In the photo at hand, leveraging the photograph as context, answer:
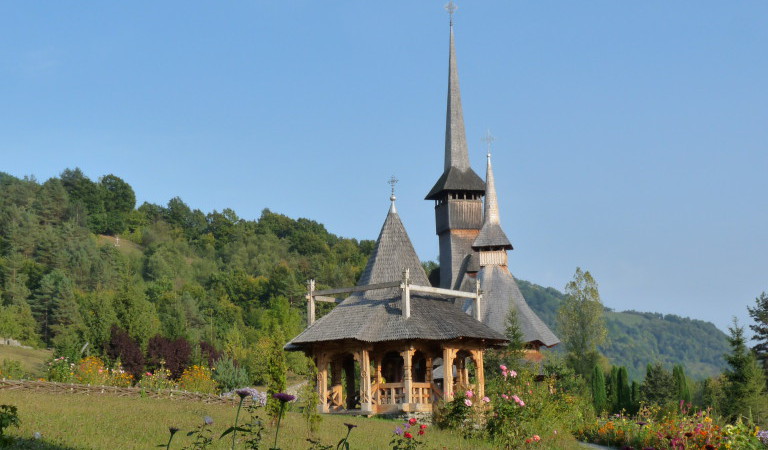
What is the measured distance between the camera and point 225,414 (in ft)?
51.2

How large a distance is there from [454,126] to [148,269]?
5388 centimetres

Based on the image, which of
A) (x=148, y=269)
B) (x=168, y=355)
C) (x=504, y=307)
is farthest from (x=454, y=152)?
(x=148, y=269)

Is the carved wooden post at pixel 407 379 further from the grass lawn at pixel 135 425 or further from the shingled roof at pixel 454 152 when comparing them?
the shingled roof at pixel 454 152

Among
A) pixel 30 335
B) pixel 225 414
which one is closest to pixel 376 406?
pixel 225 414

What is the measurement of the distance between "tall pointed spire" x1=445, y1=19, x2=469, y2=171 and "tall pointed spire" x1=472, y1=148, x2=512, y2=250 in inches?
104

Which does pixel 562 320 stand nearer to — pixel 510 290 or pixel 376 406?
pixel 510 290

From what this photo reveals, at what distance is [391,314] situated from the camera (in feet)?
70.0

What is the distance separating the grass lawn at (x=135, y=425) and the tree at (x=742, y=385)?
16.6 metres

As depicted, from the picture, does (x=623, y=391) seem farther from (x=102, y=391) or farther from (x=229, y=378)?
(x=102, y=391)

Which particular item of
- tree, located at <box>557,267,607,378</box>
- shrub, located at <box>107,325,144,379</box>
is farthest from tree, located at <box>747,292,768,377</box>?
shrub, located at <box>107,325,144,379</box>

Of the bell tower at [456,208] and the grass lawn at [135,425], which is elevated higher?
the bell tower at [456,208]

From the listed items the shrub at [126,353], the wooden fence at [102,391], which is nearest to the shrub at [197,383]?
the wooden fence at [102,391]

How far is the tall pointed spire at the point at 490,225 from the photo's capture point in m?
40.9

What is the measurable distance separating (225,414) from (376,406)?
6183 mm
